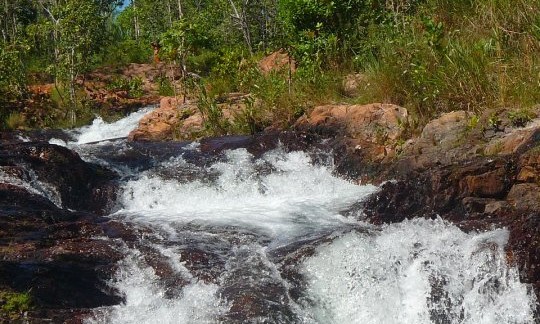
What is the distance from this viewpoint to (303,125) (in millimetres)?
9484

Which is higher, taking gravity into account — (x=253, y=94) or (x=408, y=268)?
(x=253, y=94)

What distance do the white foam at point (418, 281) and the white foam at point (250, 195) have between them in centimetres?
138

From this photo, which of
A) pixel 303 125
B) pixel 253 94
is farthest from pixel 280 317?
pixel 253 94

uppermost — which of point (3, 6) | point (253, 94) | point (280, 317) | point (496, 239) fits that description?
point (3, 6)

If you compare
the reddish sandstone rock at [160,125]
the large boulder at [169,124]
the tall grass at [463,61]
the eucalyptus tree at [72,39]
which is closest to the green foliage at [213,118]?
the large boulder at [169,124]

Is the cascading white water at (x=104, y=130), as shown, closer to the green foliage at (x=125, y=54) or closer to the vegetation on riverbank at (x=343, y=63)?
the vegetation on riverbank at (x=343, y=63)

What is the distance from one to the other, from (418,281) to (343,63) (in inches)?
288

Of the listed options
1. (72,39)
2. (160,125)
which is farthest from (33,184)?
(72,39)

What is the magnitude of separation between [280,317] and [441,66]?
441 centimetres

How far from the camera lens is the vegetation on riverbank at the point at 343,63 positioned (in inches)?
277

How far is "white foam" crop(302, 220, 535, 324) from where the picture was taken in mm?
4129

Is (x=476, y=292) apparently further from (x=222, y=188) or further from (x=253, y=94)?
(x=253, y=94)

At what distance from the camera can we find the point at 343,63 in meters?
11.2

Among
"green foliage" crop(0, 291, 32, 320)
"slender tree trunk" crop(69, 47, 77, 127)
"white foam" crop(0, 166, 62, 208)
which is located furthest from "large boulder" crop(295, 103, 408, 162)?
"slender tree trunk" crop(69, 47, 77, 127)
